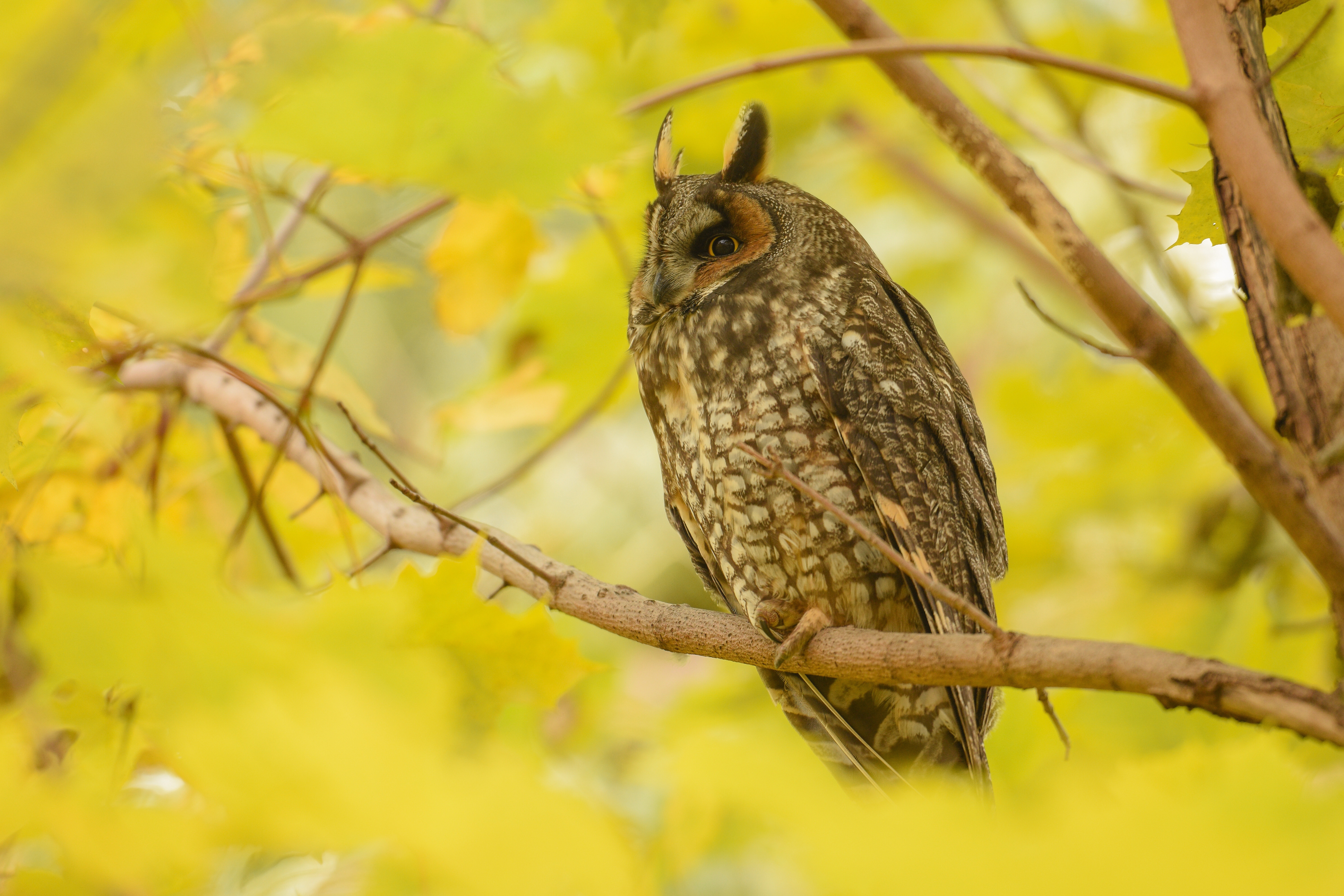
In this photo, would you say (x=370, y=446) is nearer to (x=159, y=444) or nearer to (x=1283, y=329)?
(x=159, y=444)

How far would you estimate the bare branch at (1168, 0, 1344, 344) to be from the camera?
0.45 m

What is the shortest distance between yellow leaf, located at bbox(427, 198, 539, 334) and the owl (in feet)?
0.55

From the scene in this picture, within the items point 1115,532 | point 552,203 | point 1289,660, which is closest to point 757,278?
point 552,203

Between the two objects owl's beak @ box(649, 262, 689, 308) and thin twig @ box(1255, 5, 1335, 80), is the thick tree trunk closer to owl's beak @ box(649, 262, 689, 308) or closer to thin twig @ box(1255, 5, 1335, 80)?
thin twig @ box(1255, 5, 1335, 80)

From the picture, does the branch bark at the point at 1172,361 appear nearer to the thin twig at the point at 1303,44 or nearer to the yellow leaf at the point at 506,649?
the thin twig at the point at 1303,44

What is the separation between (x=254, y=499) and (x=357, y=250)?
23cm

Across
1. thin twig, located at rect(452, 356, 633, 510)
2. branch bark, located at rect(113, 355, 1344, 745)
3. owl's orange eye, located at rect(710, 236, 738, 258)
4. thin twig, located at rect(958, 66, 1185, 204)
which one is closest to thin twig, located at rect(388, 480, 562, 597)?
branch bark, located at rect(113, 355, 1344, 745)

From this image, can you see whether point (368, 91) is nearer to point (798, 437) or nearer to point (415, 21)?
point (415, 21)

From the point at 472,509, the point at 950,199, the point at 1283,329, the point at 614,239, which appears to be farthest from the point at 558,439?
the point at 950,199

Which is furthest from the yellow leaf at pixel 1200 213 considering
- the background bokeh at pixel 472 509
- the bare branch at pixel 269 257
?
the bare branch at pixel 269 257

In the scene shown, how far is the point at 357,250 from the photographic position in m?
0.82

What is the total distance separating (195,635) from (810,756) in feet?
0.84

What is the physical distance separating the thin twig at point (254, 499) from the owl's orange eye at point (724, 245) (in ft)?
1.76

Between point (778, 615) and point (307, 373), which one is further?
point (307, 373)
